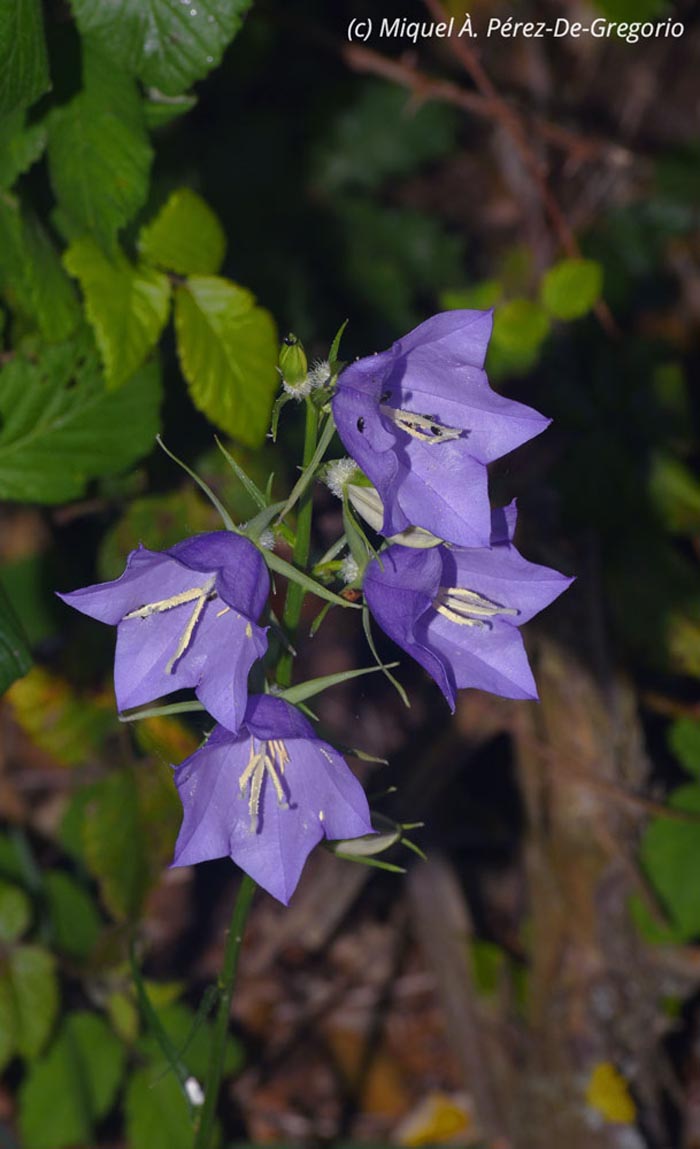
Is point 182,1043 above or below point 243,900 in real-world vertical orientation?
below

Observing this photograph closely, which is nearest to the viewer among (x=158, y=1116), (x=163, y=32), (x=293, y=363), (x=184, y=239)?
(x=293, y=363)

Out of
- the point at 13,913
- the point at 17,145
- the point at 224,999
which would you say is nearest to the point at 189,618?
the point at 224,999

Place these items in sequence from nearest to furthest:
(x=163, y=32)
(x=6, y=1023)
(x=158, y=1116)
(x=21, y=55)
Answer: (x=21, y=55), (x=163, y=32), (x=6, y=1023), (x=158, y=1116)

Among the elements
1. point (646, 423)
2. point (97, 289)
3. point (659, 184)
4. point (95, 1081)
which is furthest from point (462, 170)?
point (95, 1081)

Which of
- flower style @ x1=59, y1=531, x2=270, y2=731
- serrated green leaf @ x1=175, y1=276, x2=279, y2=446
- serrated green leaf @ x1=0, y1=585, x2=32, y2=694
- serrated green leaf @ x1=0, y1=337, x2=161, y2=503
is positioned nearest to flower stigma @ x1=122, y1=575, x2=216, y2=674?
flower style @ x1=59, y1=531, x2=270, y2=731

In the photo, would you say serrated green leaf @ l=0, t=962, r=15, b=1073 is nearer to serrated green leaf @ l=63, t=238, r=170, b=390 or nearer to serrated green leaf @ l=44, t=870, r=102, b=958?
serrated green leaf @ l=44, t=870, r=102, b=958

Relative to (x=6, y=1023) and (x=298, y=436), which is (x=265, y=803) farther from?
(x=298, y=436)
